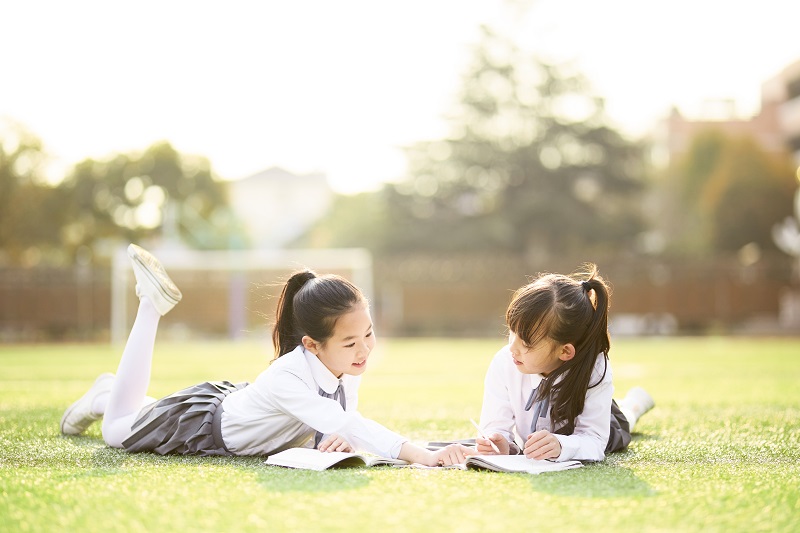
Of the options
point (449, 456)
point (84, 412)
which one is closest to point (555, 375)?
point (449, 456)

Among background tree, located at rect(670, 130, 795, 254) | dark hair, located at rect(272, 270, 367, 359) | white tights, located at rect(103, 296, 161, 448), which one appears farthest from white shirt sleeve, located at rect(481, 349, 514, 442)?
background tree, located at rect(670, 130, 795, 254)

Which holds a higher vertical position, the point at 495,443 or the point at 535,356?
the point at 535,356

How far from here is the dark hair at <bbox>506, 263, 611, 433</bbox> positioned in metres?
3.18

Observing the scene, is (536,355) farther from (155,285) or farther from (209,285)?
(209,285)

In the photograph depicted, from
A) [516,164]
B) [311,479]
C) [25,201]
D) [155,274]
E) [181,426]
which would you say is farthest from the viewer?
[516,164]

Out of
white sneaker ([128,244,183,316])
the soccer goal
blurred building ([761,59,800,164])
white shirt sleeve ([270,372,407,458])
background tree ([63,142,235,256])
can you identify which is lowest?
the soccer goal

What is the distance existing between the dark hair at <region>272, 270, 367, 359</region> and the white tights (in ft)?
2.16

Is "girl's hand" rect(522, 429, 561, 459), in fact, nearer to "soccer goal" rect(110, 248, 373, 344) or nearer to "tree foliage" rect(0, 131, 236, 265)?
"soccer goal" rect(110, 248, 373, 344)

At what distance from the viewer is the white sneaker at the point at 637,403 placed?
431cm

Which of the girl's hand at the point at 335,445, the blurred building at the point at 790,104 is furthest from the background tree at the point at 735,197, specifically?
the girl's hand at the point at 335,445

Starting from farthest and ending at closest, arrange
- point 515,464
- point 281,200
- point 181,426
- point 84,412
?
1. point 281,200
2. point 84,412
3. point 181,426
4. point 515,464

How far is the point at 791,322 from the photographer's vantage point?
22.3 metres

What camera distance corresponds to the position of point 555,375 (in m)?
3.23

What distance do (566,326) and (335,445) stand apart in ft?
2.77
